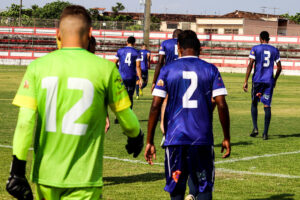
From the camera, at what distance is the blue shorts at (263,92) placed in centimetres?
1318

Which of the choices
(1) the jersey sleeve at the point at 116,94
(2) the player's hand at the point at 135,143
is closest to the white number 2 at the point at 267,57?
(2) the player's hand at the point at 135,143

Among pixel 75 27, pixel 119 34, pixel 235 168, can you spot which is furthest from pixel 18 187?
pixel 119 34

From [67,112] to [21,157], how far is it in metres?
0.40

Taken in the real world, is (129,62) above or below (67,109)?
below

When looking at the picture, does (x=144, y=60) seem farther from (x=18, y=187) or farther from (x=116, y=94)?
(x=18, y=187)

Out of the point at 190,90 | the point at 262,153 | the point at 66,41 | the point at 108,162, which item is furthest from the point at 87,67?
the point at 262,153

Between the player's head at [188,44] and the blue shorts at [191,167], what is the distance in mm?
903

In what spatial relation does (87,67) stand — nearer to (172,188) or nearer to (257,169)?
(172,188)

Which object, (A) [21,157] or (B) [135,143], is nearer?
(A) [21,157]

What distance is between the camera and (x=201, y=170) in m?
5.46

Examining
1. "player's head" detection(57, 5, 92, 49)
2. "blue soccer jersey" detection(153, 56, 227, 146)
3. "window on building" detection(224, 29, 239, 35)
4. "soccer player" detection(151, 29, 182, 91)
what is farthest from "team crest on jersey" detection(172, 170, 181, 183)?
"window on building" detection(224, 29, 239, 35)

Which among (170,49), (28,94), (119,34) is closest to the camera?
(28,94)

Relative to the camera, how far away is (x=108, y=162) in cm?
952

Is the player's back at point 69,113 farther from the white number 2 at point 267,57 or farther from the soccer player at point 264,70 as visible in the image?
the white number 2 at point 267,57
